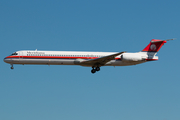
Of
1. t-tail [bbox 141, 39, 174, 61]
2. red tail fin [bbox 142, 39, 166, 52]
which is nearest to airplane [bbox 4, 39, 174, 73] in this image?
t-tail [bbox 141, 39, 174, 61]

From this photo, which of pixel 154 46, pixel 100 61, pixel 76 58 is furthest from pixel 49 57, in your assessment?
pixel 154 46

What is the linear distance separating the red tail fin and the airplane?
1.92 meters

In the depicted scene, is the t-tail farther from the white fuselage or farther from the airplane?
the white fuselage

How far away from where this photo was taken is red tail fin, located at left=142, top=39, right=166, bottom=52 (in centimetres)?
4894

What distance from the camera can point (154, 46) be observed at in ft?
161

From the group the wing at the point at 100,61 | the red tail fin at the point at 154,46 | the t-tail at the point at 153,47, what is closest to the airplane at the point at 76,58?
the wing at the point at 100,61

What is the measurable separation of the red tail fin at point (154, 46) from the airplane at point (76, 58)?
1.92 metres

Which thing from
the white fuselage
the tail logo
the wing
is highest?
the tail logo

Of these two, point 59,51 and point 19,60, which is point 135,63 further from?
point 19,60

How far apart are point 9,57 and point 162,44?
22786 millimetres

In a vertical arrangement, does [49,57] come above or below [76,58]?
above

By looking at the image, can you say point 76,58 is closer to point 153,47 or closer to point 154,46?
point 153,47

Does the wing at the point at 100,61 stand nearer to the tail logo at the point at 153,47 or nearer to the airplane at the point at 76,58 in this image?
the airplane at the point at 76,58

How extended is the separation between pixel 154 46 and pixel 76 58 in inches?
488
